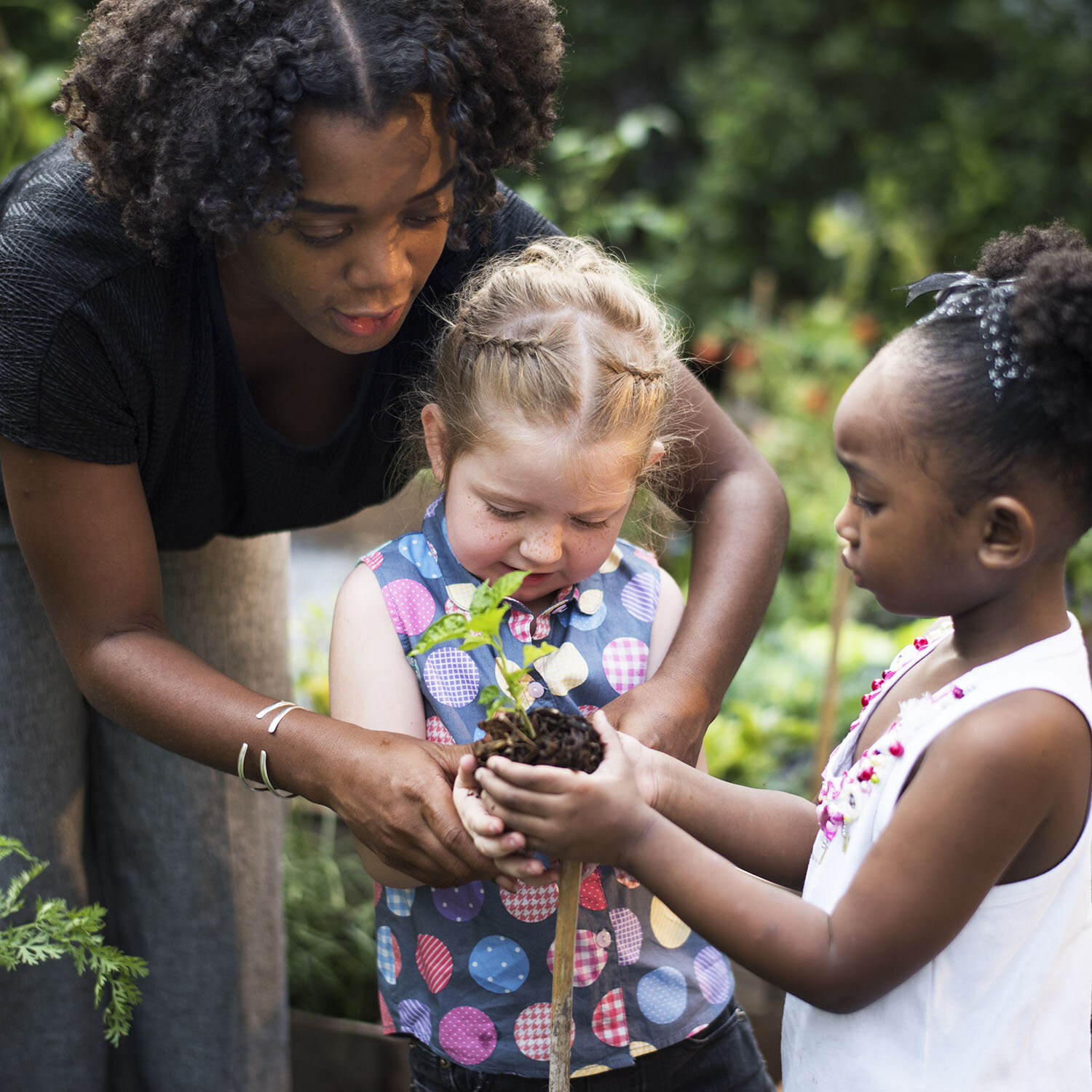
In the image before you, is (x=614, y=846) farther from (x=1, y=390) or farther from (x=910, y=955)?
(x=1, y=390)

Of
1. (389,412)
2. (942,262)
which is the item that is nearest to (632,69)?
(942,262)

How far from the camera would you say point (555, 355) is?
164 cm

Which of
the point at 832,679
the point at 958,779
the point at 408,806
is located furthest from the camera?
the point at 832,679

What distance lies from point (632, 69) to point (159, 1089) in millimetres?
7868

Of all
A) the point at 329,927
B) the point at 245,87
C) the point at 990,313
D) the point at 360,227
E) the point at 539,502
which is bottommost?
the point at 329,927

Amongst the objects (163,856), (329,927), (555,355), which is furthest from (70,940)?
(329,927)

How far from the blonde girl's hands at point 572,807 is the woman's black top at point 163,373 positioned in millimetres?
801

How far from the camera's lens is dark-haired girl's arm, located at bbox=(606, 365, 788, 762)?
1.62 meters

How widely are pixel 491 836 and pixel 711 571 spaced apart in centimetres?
69

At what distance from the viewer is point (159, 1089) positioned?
2.31 m

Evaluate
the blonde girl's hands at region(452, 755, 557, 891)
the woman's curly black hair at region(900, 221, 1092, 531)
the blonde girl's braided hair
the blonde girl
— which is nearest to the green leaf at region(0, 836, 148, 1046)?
the blonde girl

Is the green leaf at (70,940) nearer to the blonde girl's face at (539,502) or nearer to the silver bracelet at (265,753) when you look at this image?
the silver bracelet at (265,753)

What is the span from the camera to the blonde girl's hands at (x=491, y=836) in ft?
4.29

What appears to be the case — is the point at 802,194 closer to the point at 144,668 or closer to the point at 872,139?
the point at 872,139
